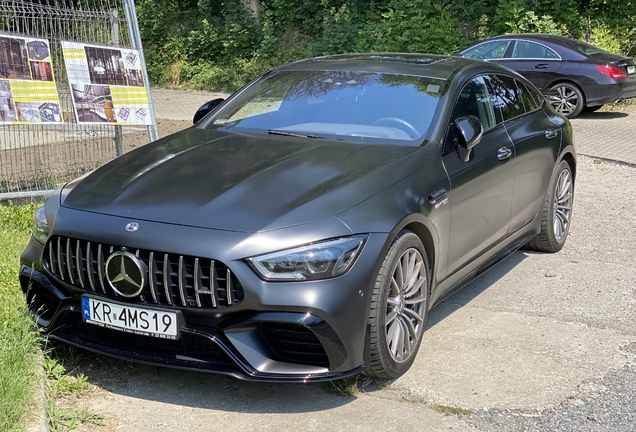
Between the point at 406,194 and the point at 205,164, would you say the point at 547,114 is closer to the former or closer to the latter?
the point at 406,194

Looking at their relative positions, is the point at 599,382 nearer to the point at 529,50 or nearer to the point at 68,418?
the point at 68,418

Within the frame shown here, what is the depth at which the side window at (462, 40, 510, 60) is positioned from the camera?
14336 mm

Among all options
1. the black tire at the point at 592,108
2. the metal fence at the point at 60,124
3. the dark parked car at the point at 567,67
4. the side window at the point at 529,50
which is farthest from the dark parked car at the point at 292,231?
the black tire at the point at 592,108

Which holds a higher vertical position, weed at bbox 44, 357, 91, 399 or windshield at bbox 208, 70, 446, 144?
windshield at bbox 208, 70, 446, 144

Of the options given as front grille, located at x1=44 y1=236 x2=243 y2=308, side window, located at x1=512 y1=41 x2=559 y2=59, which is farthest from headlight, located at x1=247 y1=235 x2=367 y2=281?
side window, located at x1=512 y1=41 x2=559 y2=59

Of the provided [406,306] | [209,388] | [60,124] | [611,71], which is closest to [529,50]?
[611,71]

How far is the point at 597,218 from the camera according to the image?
768 cm

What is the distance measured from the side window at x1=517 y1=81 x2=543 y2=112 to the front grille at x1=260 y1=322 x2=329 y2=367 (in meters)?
3.16

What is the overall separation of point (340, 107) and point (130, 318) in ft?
6.65

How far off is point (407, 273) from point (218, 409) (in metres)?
1.16

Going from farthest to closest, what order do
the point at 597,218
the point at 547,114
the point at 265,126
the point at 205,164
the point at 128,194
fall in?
the point at 597,218, the point at 547,114, the point at 265,126, the point at 205,164, the point at 128,194

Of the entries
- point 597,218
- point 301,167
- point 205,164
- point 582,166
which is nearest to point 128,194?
point 205,164

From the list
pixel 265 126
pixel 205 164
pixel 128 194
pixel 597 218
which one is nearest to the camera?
pixel 128 194

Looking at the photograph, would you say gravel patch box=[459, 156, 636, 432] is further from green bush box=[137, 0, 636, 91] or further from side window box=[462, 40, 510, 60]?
green bush box=[137, 0, 636, 91]
